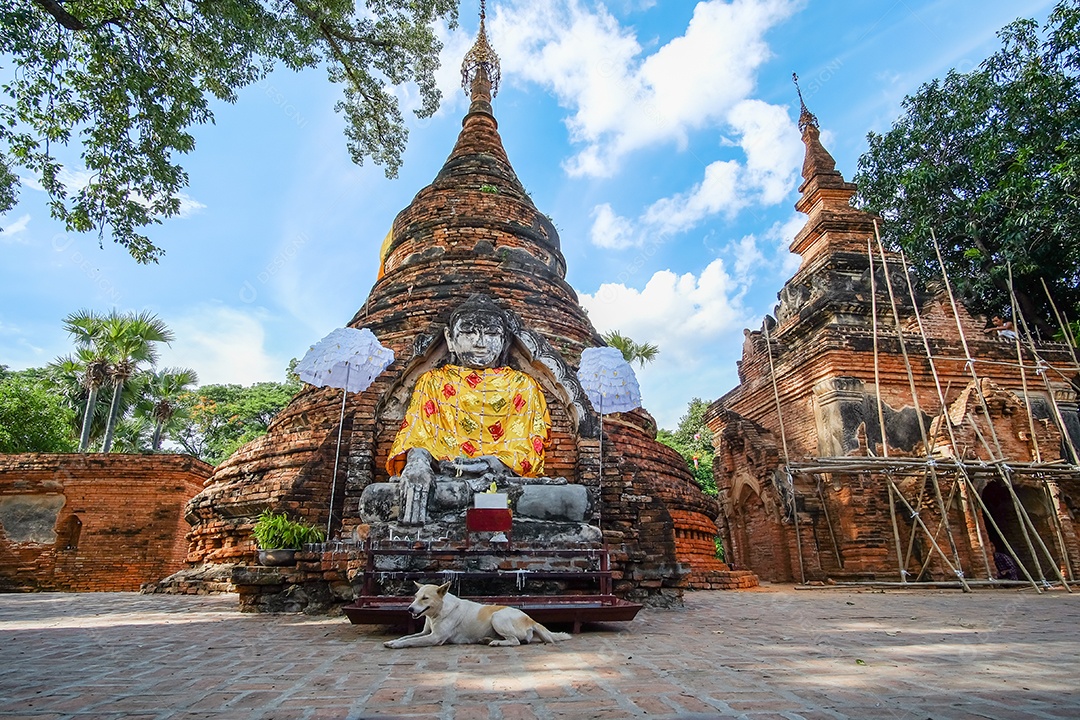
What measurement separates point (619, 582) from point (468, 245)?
888 cm

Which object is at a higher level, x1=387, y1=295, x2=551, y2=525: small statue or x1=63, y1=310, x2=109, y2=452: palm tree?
x1=63, y1=310, x2=109, y2=452: palm tree

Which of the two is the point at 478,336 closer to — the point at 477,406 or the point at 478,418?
the point at 477,406

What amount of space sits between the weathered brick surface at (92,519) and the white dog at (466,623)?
40.5ft

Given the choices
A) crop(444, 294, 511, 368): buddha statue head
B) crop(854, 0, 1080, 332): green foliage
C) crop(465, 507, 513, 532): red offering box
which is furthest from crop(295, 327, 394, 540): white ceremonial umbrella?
crop(854, 0, 1080, 332): green foliage

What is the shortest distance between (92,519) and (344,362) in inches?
394

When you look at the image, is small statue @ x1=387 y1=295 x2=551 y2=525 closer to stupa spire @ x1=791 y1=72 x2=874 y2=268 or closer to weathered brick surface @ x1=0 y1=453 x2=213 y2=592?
weathered brick surface @ x1=0 y1=453 x2=213 y2=592

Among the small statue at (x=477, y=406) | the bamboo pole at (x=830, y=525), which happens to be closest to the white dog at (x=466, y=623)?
the small statue at (x=477, y=406)

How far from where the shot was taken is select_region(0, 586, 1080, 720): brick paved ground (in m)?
2.59

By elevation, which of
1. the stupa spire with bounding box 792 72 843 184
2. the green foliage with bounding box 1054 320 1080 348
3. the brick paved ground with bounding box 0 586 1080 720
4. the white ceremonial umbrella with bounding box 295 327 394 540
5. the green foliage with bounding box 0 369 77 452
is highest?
the stupa spire with bounding box 792 72 843 184

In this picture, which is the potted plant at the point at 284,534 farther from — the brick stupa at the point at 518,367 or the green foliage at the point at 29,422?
the green foliage at the point at 29,422

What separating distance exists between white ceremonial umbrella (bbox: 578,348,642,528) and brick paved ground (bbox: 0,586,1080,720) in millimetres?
3195

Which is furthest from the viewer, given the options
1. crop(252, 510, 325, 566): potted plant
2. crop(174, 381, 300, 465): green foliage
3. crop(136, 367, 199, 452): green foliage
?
crop(174, 381, 300, 465): green foliage

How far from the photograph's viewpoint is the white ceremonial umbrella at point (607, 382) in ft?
27.9

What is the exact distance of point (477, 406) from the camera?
8.17m
